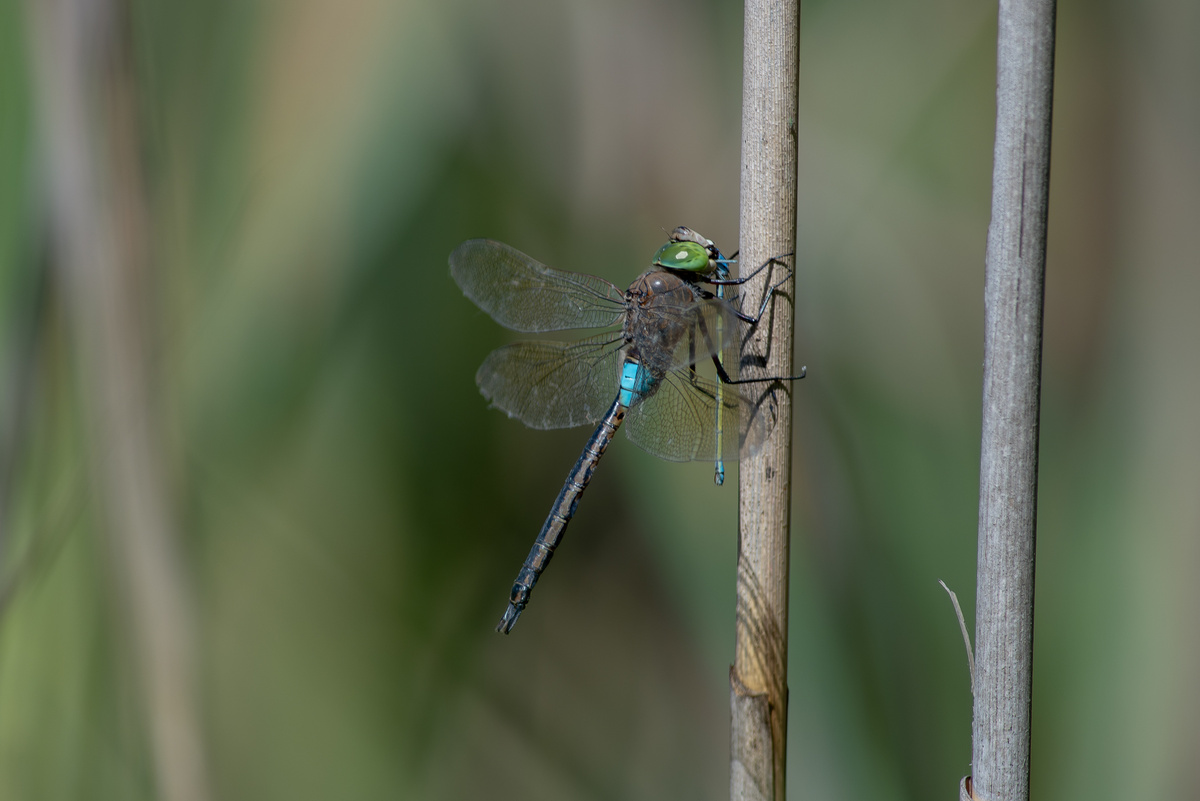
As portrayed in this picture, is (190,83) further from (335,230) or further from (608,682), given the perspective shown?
(608,682)

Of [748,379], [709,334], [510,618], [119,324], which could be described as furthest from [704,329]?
[119,324]

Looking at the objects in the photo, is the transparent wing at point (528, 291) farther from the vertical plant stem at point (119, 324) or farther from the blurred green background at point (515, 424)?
the vertical plant stem at point (119, 324)

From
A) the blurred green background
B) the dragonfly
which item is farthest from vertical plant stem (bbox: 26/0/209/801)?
the dragonfly

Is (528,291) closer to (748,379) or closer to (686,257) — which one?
(686,257)

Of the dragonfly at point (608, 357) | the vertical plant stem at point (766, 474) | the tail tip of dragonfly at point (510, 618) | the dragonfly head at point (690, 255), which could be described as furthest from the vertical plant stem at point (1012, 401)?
the tail tip of dragonfly at point (510, 618)

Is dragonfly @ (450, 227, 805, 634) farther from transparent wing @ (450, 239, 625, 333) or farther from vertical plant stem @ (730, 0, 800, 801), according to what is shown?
vertical plant stem @ (730, 0, 800, 801)

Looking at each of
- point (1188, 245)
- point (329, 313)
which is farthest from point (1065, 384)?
point (329, 313)
